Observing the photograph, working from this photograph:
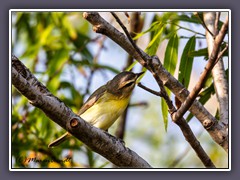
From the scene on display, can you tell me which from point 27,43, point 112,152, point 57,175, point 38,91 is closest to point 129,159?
point 112,152

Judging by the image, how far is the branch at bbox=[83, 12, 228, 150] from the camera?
6.29 feet

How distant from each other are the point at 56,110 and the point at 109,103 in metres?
0.69

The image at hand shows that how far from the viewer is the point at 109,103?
2.52 metres

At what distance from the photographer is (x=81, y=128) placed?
1.90 m

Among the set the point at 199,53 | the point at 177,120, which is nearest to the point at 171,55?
the point at 199,53

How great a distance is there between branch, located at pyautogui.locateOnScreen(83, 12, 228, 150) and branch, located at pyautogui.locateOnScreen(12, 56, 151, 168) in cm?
26

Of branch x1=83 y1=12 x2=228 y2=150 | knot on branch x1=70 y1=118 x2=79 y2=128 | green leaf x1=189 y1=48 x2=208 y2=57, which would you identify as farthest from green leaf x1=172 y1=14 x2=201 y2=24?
knot on branch x1=70 y1=118 x2=79 y2=128

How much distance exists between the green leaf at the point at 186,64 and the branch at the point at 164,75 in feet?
0.80

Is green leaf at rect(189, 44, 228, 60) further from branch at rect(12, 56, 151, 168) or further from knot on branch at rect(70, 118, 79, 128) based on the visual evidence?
knot on branch at rect(70, 118, 79, 128)

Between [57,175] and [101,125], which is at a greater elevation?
[101,125]
